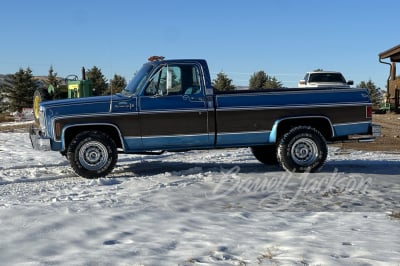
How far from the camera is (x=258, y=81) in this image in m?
62.0

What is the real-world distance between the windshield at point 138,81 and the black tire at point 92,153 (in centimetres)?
91

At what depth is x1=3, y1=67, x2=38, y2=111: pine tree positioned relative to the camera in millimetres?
53125

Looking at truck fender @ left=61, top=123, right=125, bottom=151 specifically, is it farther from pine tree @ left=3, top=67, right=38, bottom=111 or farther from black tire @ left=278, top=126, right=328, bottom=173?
pine tree @ left=3, top=67, right=38, bottom=111

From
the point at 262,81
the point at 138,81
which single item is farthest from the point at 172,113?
the point at 262,81

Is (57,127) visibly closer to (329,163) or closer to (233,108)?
(233,108)

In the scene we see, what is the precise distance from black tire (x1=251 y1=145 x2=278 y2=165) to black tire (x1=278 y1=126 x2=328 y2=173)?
1.19m

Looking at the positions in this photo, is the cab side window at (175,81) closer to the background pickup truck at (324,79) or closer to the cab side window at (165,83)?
the cab side window at (165,83)

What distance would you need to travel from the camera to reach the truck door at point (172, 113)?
8.27 meters

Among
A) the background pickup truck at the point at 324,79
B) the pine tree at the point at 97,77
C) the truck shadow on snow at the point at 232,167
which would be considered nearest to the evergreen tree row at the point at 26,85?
the pine tree at the point at 97,77

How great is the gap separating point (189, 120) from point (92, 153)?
5.52 feet

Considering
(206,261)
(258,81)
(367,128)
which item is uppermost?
(258,81)

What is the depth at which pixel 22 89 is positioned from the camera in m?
53.5

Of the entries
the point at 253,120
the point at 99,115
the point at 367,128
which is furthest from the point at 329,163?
the point at 99,115

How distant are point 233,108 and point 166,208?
296 cm
